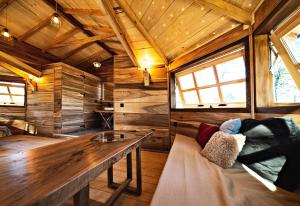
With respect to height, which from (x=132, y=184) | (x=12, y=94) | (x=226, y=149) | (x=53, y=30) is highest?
(x=53, y=30)

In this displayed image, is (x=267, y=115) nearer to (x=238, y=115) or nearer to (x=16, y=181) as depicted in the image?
(x=238, y=115)

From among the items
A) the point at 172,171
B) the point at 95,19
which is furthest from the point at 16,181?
the point at 95,19

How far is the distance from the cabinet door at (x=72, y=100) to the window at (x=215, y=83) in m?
3.23

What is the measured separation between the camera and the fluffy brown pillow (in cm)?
114

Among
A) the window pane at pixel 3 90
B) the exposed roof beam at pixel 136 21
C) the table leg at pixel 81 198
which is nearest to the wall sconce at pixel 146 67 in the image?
the exposed roof beam at pixel 136 21

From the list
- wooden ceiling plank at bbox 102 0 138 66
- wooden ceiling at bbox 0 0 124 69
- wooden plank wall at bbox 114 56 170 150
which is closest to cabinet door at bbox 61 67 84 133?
Result: wooden ceiling at bbox 0 0 124 69

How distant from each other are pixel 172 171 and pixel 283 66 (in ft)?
5.04

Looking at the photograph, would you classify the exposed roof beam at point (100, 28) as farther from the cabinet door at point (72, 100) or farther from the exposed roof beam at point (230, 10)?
the exposed roof beam at point (230, 10)

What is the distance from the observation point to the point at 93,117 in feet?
16.5

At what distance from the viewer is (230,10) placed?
1.42 metres

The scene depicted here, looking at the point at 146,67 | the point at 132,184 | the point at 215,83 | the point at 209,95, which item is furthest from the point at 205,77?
the point at 132,184

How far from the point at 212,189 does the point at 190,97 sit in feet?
6.75

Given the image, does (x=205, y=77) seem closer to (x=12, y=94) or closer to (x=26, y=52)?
(x=26, y=52)

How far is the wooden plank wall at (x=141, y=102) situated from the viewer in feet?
9.57
